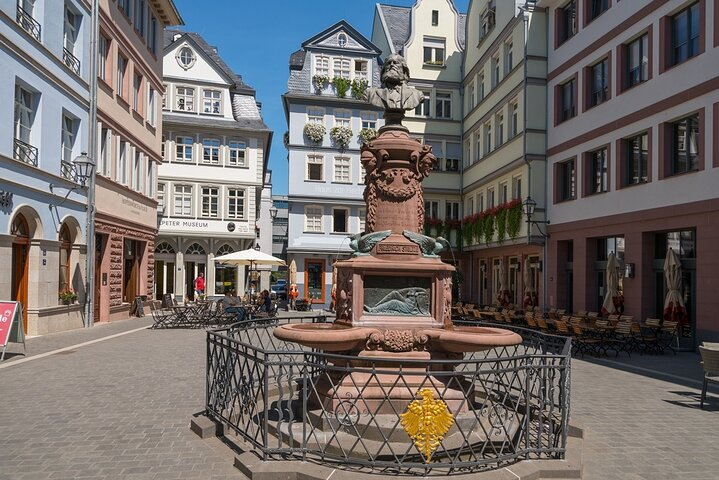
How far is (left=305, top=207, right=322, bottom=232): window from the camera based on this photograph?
114 feet

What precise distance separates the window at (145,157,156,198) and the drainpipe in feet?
23.2

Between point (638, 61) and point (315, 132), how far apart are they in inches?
756

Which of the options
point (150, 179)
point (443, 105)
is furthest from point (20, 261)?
point (443, 105)

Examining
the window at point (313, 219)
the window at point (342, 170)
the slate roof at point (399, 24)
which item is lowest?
the window at point (313, 219)

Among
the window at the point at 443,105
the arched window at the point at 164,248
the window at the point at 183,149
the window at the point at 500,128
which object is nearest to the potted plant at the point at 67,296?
the arched window at the point at 164,248

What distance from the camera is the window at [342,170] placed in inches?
1387

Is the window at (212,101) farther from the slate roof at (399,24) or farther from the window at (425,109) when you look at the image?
the window at (425,109)

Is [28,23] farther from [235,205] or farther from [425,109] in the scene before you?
[425,109]

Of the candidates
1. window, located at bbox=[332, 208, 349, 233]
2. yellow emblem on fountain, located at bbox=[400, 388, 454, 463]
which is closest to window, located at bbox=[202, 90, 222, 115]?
window, located at bbox=[332, 208, 349, 233]

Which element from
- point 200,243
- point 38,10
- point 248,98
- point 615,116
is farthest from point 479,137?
point 38,10

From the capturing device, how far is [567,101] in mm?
24203

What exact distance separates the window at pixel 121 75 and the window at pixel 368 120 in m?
15.3

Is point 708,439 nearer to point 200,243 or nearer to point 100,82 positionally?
point 100,82

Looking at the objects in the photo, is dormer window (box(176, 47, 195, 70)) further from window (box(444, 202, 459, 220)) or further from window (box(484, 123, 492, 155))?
window (box(484, 123, 492, 155))
